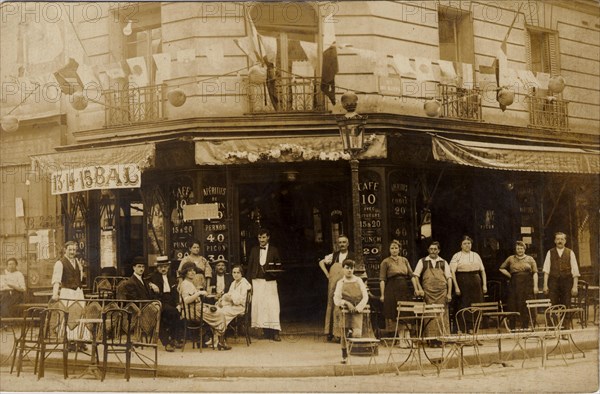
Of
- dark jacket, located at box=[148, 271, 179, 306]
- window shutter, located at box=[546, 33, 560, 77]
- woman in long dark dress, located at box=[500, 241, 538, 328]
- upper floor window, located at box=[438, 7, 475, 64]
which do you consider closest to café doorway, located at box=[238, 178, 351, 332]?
dark jacket, located at box=[148, 271, 179, 306]

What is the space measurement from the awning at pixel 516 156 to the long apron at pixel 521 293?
70.1 inches

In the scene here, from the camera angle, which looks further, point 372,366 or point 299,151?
point 299,151

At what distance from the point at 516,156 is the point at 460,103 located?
1.37m

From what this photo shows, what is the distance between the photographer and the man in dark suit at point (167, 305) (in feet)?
35.2

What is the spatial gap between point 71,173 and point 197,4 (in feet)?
11.3

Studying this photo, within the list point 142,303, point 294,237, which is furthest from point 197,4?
point 142,303

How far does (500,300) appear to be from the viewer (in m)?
11.7

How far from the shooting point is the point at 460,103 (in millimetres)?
Answer: 12125

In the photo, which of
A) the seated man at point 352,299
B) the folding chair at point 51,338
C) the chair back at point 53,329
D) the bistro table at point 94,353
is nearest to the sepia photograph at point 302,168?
the seated man at point 352,299

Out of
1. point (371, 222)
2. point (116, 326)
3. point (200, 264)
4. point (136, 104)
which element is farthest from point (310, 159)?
point (116, 326)

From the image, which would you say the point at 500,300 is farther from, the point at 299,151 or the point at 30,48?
the point at 30,48

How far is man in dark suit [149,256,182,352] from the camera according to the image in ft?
35.2

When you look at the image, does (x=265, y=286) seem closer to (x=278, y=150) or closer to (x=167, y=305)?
(x=167, y=305)

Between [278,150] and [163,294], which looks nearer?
[163,294]
